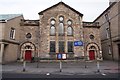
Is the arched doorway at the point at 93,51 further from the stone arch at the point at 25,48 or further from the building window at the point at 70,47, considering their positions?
the stone arch at the point at 25,48

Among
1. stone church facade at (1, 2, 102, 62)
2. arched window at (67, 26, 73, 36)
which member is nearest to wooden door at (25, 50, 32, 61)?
stone church facade at (1, 2, 102, 62)

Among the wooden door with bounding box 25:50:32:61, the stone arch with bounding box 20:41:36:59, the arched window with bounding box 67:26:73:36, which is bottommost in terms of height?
the wooden door with bounding box 25:50:32:61

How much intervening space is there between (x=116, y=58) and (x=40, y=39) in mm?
14780

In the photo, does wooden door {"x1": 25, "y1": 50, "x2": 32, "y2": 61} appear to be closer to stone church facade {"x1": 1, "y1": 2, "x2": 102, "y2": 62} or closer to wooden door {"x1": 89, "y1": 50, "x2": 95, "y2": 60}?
stone church facade {"x1": 1, "y1": 2, "x2": 102, "y2": 62}

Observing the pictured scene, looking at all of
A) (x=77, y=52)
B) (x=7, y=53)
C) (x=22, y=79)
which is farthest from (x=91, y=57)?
(x=22, y=79)

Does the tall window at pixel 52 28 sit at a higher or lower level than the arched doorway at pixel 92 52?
higher

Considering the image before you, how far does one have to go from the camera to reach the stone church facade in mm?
28703

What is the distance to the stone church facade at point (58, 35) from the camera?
2870 cm

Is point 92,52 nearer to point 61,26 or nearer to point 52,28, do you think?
point 61,26

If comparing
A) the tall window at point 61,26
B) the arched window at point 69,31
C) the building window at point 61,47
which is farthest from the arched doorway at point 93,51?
the tall window at point 61,26

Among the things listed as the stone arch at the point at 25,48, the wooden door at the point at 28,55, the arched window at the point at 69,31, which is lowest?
the wooden door at the point at 28,55

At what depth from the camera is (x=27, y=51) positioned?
2905 cm

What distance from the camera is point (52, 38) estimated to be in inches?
1144

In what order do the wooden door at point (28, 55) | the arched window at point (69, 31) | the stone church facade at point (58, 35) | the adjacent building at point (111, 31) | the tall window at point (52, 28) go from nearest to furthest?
the adjacent building at point (111, 31)
the stone church facade at point (58, 35)
the wooden door at point (28, 55)
the tall window at point (52, 28)
the arched window at point (69, 31)
